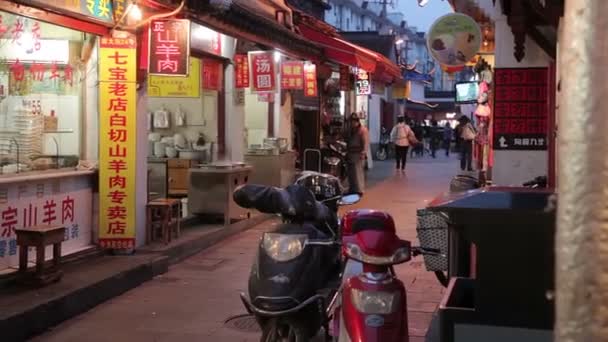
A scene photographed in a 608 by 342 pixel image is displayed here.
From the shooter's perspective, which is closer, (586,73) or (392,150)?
(586,73)

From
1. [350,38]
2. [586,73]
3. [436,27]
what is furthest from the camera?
[350,38]

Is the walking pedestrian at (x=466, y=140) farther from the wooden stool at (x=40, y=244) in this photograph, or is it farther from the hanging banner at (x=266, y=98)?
the wooden stool at (x=40, y=244)

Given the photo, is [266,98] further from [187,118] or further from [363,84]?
[363,84]

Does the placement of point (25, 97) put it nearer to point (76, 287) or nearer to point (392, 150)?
point (76, 287)

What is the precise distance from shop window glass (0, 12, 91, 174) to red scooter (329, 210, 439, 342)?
16.7ft

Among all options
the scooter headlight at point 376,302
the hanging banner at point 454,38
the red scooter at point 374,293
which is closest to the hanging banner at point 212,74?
the hanging banner at point 454,38

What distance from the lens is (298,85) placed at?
15414mm

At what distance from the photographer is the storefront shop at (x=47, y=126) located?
796 cm

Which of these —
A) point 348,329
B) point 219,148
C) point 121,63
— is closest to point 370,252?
point 348,329

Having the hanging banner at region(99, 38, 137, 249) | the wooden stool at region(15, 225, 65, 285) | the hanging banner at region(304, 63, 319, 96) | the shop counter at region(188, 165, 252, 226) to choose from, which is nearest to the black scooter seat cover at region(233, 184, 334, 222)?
the wooden stool at region(15, 225, 65, 285)

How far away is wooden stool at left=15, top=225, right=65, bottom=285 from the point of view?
7336 mm

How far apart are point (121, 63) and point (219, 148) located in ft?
15.6

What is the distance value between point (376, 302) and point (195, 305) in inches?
159

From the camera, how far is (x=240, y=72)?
13.4m
